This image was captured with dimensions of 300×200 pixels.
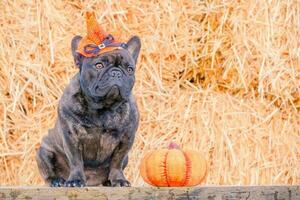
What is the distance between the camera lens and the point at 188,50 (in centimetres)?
407

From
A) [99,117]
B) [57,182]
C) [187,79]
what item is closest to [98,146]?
[99,117]

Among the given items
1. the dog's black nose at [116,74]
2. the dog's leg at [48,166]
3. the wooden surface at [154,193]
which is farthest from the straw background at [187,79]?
the dog's black nose at [116,74]

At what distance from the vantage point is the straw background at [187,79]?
3.91 m

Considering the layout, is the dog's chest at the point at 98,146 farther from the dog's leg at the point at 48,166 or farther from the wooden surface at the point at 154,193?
the wooden surface at the point at 154,193

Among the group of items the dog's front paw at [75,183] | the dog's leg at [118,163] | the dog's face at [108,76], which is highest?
the dog's face at [108,76]

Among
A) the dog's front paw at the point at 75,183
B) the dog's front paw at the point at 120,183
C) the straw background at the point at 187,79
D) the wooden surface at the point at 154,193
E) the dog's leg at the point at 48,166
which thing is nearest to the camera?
the wooden surface at the point at 154,193

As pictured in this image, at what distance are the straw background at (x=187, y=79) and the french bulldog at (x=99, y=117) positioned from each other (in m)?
0.80

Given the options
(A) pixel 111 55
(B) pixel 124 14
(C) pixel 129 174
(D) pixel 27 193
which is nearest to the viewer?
(D) pixel 27 193

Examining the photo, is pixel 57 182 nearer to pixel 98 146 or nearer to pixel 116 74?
pixel 98 146

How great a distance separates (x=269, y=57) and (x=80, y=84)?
4.77 feet

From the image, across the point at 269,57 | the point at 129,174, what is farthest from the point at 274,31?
the point at 129,174

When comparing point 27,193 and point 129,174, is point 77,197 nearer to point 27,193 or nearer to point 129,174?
point 27,193

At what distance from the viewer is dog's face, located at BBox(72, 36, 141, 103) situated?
9.36 ft

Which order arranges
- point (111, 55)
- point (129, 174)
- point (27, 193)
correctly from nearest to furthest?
point (27, 193) < point (111, 55) < point (129, 174)
